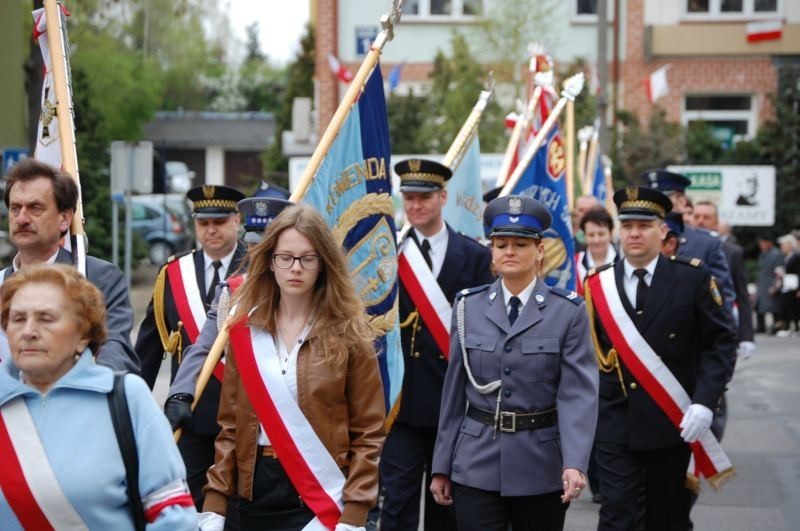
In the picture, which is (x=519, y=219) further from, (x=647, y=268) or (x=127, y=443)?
(x=127, y=443)

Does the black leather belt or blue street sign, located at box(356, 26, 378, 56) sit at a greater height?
blue street sign, located at box(356, 26, 378, 56)

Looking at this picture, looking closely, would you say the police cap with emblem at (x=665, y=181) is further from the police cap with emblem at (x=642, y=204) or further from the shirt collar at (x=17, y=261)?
the shirt collar at (x=17, y=261)

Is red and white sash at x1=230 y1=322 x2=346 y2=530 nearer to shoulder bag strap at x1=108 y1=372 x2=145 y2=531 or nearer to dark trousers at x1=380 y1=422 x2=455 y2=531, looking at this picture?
shoulder bag strap at x1=108 y1=372 x2=145 y2=531

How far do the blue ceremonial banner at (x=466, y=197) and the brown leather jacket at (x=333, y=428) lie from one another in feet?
16.8

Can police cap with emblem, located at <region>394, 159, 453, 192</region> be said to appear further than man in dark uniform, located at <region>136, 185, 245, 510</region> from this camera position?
Yes

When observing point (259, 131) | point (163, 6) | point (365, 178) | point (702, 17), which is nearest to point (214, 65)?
point (259, 131)

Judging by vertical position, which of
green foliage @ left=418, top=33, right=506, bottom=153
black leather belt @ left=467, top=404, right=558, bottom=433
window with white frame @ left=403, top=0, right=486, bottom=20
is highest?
window with white frame @ left=403, top=0, right=486, bottom=20

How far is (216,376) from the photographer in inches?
267

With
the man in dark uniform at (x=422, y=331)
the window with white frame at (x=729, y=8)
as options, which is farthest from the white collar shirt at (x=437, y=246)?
the window with white frame at (x=729, y=8)

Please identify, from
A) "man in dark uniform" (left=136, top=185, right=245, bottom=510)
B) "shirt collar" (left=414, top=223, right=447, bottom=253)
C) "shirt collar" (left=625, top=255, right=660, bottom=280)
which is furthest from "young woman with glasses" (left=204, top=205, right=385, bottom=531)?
"shirt collar" (left=414, top=223, right=447, bottom=253)

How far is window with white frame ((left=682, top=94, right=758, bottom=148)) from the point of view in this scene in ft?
116

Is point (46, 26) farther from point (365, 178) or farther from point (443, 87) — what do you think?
point (443, 87)

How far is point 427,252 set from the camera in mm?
7891

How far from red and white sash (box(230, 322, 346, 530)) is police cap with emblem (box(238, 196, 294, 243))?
2.78ft
